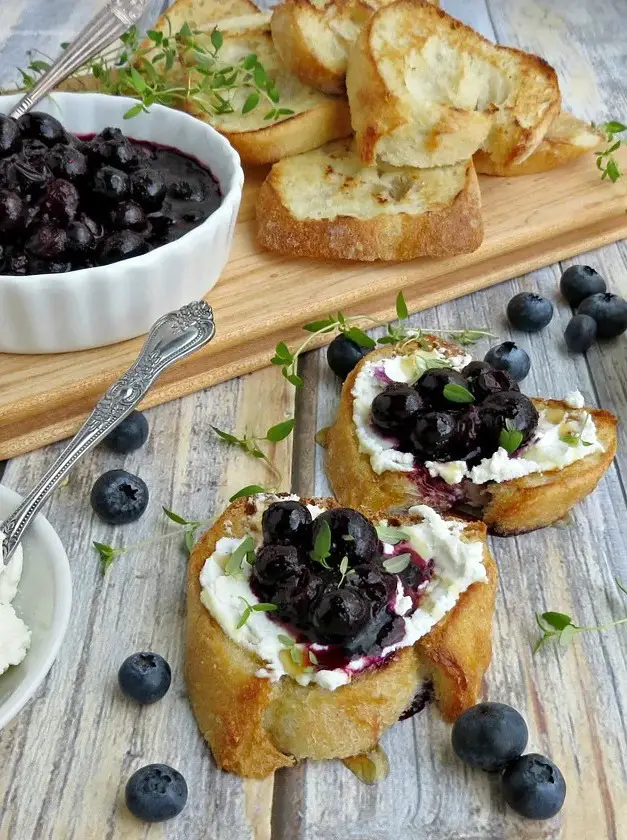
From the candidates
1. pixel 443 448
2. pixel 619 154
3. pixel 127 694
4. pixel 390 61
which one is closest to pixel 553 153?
pixel 619 154

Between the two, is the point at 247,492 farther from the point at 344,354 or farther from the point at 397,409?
the point at 344,354

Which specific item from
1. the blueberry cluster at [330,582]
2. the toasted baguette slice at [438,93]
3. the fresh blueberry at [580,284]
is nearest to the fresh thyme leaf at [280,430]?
the blueberry cluster at [330,582]

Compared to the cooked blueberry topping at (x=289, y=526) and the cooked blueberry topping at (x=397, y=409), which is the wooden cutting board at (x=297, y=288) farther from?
the cooked blueberry topping at (x=289, y=526)

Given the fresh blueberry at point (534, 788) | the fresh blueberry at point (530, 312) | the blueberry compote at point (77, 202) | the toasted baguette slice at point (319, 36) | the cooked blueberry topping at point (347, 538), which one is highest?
the blueberry compote at point (77, 202)

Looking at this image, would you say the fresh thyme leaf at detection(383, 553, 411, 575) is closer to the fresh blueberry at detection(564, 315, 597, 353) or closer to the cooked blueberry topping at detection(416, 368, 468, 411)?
the cooked blueberry topping at detection(416, 368, 468, 411)

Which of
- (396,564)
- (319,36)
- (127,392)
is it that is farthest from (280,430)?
(319,36)

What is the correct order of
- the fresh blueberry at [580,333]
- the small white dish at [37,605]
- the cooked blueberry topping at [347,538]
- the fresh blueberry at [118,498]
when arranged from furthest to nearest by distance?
the fresh blueberry at [580,333]
the fresh blueberry at [118,498]
the cooked blueberry topping at [347,538]
the small white dish at [37,605]

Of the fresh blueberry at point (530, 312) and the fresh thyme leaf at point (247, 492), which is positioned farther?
the fresh blueberry at point (530, 312)
